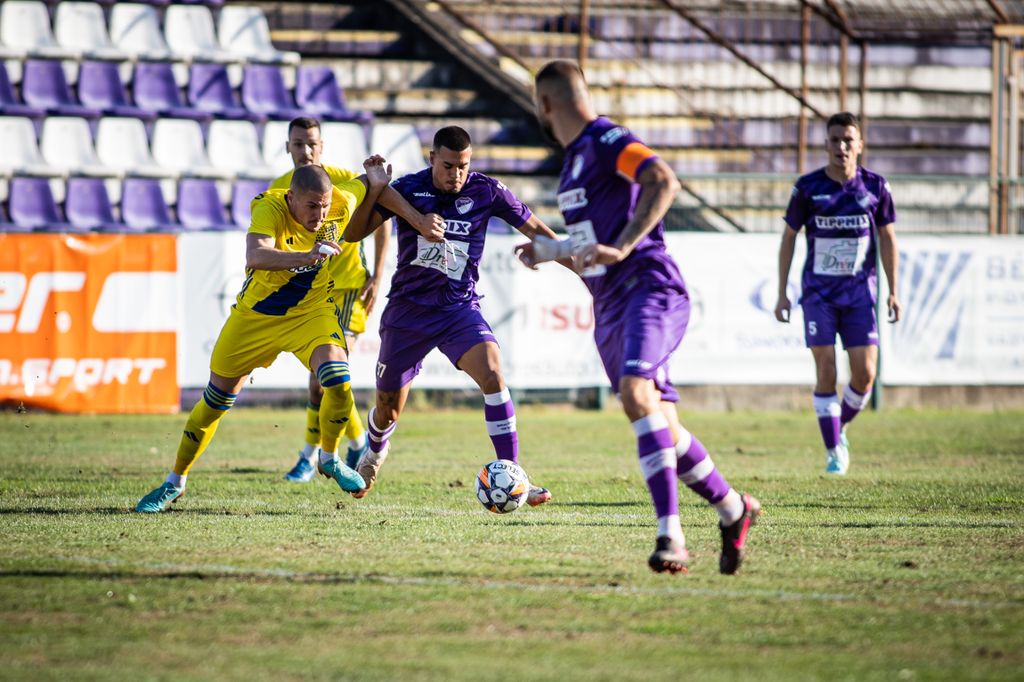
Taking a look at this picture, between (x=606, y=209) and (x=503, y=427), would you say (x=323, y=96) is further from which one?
(x=606, y=209)

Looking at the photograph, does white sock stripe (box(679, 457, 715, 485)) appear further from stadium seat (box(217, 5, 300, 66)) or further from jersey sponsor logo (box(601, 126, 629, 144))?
stadium seat (box(217, 5, 300, 66))

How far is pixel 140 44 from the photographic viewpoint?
1916 cm

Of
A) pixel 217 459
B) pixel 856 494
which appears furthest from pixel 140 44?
pixel 856 494

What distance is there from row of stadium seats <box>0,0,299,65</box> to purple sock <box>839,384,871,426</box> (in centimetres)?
1105

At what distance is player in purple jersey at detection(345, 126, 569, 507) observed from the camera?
809 centimetres

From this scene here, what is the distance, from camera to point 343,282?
31.3 ft

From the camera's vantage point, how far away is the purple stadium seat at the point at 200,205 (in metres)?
17.1

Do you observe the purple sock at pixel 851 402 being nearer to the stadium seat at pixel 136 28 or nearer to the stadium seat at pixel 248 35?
the stadium seat at pixel 248 35

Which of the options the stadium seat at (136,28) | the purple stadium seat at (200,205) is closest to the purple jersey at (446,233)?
the purple stadium seat at (200,205)

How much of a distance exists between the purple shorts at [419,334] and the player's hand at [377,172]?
0.75m

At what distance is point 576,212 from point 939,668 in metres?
2.68

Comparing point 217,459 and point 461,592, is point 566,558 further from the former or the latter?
point 217,459

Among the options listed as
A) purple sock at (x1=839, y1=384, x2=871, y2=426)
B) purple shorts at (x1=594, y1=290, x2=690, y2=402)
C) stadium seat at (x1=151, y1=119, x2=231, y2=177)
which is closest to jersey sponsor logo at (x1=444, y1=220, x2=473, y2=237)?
purple shorts at (x1=594, y1=290, x2=690, y2=402)

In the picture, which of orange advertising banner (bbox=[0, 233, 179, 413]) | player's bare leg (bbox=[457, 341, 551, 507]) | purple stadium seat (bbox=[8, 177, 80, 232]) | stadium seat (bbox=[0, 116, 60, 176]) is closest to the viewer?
player's bare leg (bbox=[457, 341, 551, 507])
